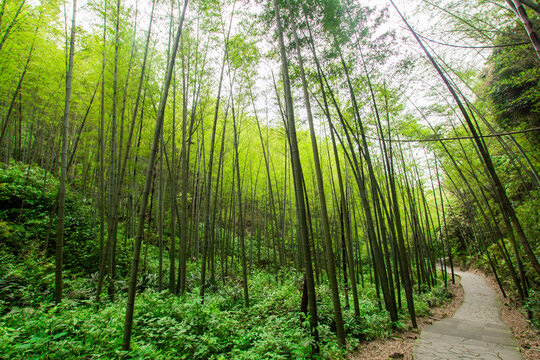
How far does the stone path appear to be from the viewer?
120 inches

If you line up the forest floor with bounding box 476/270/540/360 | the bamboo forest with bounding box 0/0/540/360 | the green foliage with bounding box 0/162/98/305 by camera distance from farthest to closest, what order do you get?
the green foliage with bounding box 0/162/98/305 < the forest floor with bounding box 476/270/540/360 < the bamboo forest with bounding box 0/0/540/360

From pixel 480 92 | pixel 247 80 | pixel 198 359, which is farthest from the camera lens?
pixel 480 92

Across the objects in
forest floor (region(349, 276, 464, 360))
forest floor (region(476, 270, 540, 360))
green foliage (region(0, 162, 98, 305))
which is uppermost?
green foliage (region(0, 162, 98, 305))

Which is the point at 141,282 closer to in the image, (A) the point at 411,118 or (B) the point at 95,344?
(B) the point at 95,344

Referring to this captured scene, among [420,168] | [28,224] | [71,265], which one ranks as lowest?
[71,265]

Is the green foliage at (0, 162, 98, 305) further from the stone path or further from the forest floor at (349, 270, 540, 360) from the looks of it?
the stone path

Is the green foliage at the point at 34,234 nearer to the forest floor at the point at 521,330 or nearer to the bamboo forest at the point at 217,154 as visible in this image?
the bamboo forest at the point at 217,154

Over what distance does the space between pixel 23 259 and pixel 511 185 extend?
42.5 feet

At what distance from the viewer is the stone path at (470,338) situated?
304 centimetres

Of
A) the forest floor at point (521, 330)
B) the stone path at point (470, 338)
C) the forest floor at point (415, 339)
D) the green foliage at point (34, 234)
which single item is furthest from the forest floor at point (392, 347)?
the green foliage at point (34, 234)

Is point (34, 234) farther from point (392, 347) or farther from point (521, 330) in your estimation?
point (521, 330)

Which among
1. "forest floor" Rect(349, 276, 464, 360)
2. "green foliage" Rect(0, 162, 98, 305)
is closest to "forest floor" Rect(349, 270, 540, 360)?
"forest floor" Rect(349, 276, 464, 360)

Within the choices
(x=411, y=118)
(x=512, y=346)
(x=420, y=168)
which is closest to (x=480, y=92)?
(x=411, y=118)

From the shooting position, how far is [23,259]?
4.34 meters
